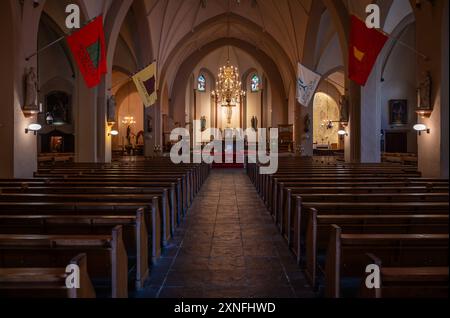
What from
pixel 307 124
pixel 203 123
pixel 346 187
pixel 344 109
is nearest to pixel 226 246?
pixel 346 187

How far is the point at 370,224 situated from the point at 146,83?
12249 millimetres

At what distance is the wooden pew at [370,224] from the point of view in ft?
14.2

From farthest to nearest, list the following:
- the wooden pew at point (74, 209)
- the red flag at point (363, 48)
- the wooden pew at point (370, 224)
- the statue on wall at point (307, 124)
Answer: the statue on wall at point (307, 124) → the red flag at point (363, 48) → the wooden pew at point (74, 209) → the wooden pew at point (370, 224)

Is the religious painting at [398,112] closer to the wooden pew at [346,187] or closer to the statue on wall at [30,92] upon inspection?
the wooden pew at [346,187]

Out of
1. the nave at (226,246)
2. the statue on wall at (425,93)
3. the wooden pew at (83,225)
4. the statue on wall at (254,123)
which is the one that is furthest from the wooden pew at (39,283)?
the statue on wall at (254,123)

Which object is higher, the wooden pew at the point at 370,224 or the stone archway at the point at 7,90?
the stone archway at the point at 7,90

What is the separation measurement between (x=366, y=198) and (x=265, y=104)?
28.5 m

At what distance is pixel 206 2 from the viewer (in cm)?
2356

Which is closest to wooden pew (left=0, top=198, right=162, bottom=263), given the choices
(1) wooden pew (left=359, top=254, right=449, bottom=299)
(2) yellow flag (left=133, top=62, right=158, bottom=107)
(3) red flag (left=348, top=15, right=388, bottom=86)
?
(1) wooden pew (left=359, top=254, right=449, bottom=299)

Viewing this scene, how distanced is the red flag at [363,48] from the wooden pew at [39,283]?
872 cm

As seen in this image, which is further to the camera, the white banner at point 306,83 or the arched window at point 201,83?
the arched window at point 201,83

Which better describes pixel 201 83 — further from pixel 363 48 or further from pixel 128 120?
pixel 363 48

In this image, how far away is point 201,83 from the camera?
35.1 m

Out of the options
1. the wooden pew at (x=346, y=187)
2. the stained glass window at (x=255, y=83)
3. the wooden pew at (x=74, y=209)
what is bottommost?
the wooden pew at (x=74, y=209)
